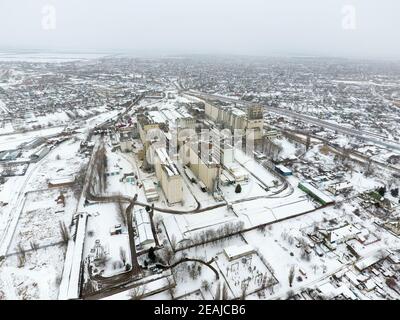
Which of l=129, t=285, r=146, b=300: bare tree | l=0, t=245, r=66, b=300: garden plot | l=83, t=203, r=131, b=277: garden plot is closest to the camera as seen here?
l=129, t=285, r=146, b=300: bare tree

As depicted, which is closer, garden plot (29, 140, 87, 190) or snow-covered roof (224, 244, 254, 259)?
snow-covered roof (224, 244, 254, 259)

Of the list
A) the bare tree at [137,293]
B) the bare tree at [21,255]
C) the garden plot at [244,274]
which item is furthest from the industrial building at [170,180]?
the bare tree at [21,255]

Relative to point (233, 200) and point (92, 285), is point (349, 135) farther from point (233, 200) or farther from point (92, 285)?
point (92, 285)

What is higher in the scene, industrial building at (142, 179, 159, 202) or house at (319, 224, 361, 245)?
industrial building at (142, 179, 159, 202)

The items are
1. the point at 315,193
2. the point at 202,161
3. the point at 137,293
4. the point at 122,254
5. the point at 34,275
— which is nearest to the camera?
the point at 137,293

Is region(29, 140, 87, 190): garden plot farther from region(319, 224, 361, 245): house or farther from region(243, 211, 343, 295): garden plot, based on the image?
region(319, 224, 361, 245): house

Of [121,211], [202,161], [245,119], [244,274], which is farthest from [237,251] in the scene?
[245,119]

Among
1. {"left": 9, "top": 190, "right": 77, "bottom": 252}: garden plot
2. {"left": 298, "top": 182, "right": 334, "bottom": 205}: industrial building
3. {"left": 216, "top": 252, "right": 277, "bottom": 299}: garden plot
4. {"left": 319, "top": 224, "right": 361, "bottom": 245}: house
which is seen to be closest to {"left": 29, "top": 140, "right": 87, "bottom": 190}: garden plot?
{"left": 9, "top": 190, "right": 77, "bottom": 252}: garden plot

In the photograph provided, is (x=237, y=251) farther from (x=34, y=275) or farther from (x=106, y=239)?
(x=34, y=275)
